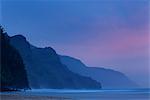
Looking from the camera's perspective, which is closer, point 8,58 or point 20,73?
point 8,58

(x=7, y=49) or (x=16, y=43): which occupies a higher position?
(x=16, y=43)

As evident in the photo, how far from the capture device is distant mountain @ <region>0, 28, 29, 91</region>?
78.8m

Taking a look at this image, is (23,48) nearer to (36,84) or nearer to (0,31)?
(36,84)

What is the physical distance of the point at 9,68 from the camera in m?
84.2

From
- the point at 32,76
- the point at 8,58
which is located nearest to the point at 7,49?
the point at 8,58

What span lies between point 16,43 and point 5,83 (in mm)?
83778

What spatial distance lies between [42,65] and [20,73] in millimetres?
105751

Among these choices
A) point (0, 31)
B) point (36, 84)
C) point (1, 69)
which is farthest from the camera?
point (36, 84)

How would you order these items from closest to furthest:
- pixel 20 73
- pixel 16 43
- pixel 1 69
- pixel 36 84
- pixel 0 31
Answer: pixel 1 69 < pixel 0 31 < pixel 20 73 < pixel 16 43 < pixel 36 84

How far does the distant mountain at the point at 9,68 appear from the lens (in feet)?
259

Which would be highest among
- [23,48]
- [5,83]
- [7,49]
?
[23,48]

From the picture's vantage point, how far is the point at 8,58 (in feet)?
278

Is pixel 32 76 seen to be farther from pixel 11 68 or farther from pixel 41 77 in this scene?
pixel 11 68

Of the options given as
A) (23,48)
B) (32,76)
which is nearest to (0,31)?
(23,48)
